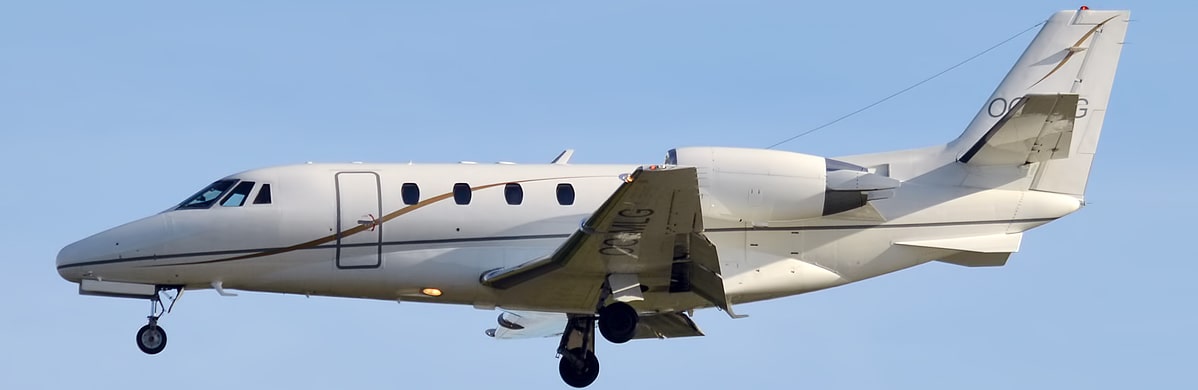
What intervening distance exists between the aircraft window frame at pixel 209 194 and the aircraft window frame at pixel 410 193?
8.16 ft

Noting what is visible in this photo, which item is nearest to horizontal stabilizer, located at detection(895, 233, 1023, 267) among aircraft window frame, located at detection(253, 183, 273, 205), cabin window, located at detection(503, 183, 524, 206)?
cabin window, located at detection(503, 183, 524, 206)

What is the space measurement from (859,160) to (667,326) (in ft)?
14.0

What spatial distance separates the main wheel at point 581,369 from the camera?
84.3 feet

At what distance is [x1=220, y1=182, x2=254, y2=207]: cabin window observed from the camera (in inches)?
953

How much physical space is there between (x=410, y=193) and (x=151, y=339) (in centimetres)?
431

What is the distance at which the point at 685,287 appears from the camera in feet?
78.2

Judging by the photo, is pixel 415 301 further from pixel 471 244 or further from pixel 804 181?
pixel 804 181

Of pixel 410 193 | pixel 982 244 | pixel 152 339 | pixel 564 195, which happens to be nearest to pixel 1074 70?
pixel 982 244

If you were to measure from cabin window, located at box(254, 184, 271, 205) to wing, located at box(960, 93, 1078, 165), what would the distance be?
33.4 feet

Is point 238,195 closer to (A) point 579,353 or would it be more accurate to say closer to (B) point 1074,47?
(A) point 579,353

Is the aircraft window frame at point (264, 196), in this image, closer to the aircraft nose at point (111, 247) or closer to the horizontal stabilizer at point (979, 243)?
the aircraft nose at point (111, 247)

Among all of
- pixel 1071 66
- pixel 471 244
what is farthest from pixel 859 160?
pixel 471 244

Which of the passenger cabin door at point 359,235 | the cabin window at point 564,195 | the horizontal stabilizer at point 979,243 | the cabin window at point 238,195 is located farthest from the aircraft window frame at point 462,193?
the horizontal stabilizer at point 979,243

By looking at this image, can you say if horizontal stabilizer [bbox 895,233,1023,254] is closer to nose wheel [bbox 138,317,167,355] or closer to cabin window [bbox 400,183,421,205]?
cabin window [bbox 400,183,421,205]
